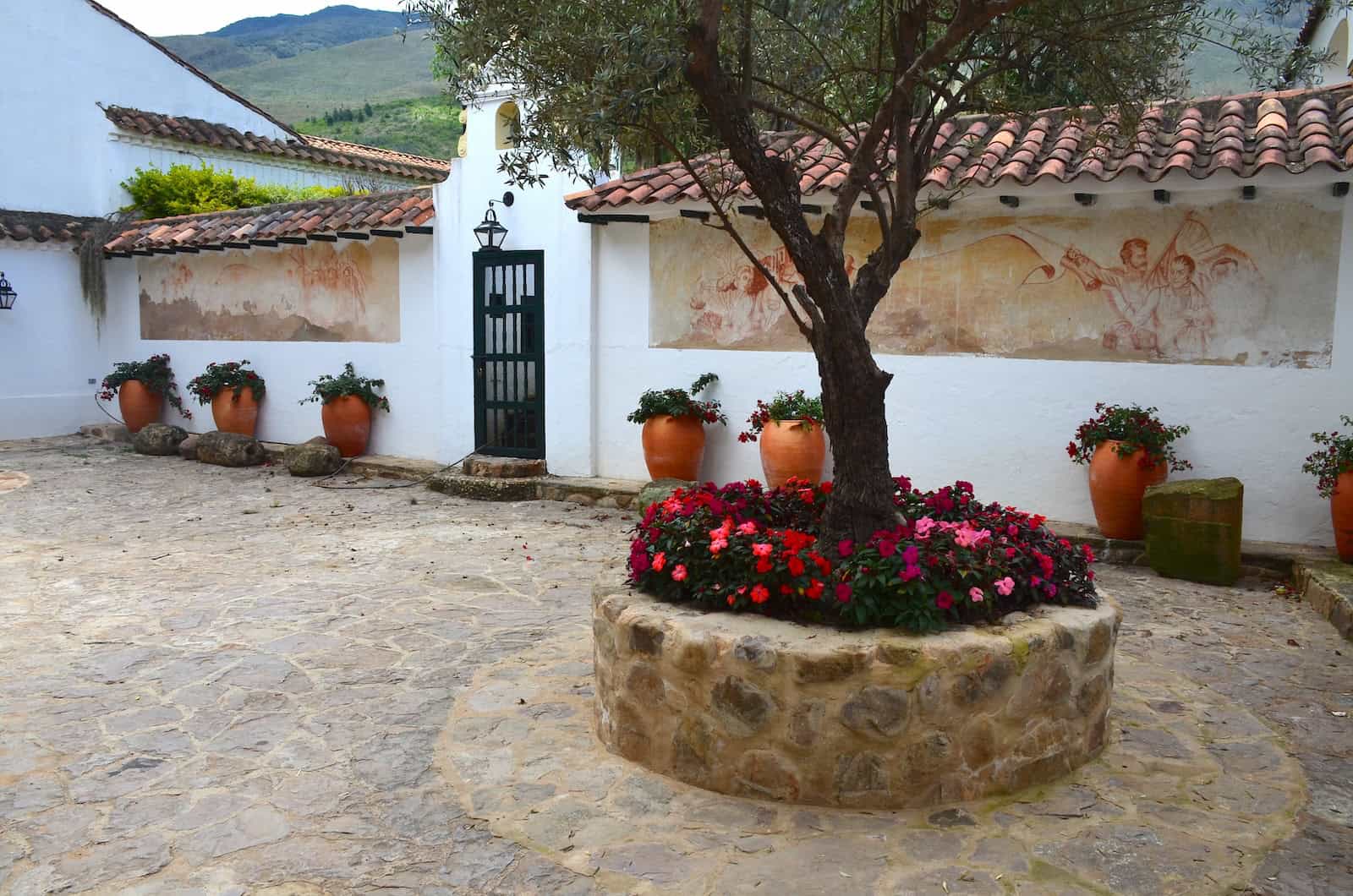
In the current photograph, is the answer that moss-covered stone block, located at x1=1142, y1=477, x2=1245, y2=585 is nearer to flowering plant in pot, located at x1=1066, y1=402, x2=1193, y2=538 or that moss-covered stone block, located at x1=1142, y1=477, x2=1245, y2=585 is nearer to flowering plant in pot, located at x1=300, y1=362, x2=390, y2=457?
flowering plant in pot, located at x1=1066, y1=402, x2=1193, y2=538

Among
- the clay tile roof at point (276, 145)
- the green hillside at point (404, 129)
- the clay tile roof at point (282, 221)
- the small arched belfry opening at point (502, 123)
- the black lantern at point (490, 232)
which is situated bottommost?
the black lantern at point (490, 232)

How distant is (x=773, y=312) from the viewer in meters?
9.55

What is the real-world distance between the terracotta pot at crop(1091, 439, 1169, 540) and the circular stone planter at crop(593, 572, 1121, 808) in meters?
Result: 3.96

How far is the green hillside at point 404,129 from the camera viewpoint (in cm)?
4606

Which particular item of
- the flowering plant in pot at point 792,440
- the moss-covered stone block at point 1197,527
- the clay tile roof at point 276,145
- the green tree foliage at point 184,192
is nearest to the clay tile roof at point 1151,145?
the flowering plant in pot at point 792,440

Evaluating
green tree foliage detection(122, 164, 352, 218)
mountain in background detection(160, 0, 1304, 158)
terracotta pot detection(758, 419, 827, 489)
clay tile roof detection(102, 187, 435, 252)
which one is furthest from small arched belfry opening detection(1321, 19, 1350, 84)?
mountain in background detection(160, 0, 1304, 158)

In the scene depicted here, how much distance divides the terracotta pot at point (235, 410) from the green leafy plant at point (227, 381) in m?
0.04

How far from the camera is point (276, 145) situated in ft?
58.7

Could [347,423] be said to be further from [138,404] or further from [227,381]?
[138,404]

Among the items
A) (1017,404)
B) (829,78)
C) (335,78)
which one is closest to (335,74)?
(335,78)

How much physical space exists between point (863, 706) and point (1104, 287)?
563 cm

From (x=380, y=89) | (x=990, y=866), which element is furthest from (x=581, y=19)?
(x=380, y=89)

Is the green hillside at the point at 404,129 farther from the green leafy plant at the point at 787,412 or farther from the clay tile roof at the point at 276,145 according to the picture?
the green leafy plant at the point at 787,412

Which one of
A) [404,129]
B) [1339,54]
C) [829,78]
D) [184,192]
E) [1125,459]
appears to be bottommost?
[1125,459]
